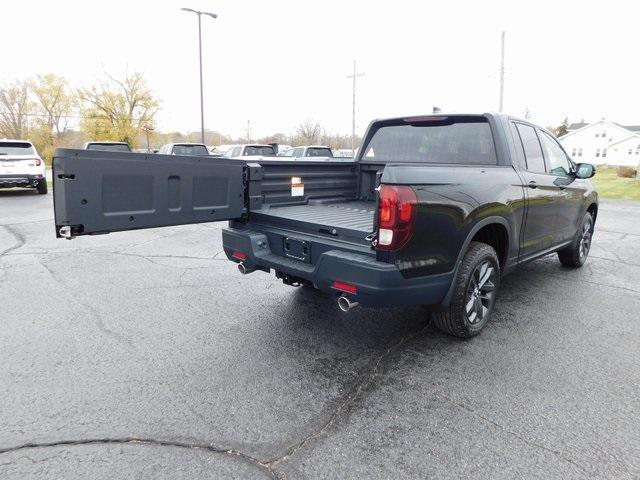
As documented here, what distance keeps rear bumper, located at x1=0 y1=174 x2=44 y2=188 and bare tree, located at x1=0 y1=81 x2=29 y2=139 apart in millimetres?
35090

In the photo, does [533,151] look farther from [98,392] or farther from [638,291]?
[98,392]

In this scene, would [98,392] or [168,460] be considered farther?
[98,392]

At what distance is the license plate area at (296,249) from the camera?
3424mm

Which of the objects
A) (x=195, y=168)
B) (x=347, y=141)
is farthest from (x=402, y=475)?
(x=347, y=141)

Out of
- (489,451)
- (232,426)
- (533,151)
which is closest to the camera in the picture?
(489,451)

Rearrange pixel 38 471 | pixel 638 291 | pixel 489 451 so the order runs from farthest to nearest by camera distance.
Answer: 1. pixel 638 291
2. pixel 489 451
3. pixel 38 471

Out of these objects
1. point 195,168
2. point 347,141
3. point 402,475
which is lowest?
point 402,475

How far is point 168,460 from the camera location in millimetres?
2283

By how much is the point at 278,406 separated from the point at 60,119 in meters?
49.9

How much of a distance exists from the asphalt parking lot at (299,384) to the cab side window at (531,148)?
4.86 feet

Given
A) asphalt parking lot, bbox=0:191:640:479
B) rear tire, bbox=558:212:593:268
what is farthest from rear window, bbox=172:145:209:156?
rear tire, bbox=558:212:593:268

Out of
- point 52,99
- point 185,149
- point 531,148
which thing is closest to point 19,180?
point 185,149

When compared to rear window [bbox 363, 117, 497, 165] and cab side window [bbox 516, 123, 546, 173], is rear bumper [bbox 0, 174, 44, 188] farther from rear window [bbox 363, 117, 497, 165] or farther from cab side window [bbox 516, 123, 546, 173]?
cab side window [bbox 516, 123, 546, 173]

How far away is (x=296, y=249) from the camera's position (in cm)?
352
